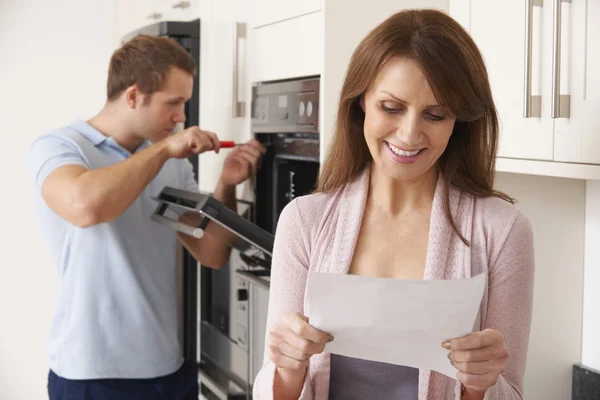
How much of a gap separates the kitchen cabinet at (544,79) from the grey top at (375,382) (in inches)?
17.1

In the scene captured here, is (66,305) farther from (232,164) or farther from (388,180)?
(388,180)

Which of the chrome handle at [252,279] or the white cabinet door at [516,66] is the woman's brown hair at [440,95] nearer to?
the white cabinet door at [516,66]

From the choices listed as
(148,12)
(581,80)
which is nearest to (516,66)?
(581,80)

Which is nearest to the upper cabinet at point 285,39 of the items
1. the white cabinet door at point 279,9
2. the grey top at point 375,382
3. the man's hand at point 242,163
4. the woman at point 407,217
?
the white cabinet door at point 279,9

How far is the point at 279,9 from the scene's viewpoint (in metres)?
1.84

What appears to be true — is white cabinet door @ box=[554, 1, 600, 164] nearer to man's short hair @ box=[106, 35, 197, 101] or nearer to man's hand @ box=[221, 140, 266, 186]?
man's hand @ box=[221, 140, 266, 186]

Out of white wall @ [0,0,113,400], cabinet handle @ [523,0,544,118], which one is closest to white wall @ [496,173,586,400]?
cabinet handle @ [523,0,544,118]

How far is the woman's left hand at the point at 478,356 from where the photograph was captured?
40.4 inches

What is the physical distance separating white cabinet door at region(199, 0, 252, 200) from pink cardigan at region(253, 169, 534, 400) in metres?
0.84

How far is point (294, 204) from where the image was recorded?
51.1 inches

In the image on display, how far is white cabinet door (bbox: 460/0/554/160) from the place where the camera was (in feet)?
4.50

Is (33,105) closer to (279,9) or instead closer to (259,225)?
(259,225)

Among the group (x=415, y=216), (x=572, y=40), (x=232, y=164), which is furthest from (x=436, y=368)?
(x=232, y=164)

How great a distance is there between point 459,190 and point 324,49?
49 centimetres
